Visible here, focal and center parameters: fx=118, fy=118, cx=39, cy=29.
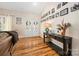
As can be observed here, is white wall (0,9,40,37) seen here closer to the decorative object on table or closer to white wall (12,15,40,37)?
white wall (12,15,40,37)

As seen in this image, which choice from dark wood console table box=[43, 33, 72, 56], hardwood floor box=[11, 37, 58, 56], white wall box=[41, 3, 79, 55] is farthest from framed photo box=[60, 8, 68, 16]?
hardwood floor box=[11, 37, 58, 56]

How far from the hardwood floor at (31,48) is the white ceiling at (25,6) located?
51 centimetres

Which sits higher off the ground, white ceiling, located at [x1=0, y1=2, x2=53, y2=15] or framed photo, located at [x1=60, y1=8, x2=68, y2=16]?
white ceiling, located at [x1=0, y1=2, x2=53, y2=15]

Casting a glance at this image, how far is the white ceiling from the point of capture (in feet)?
6.68

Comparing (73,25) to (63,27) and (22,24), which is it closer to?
(63,27)

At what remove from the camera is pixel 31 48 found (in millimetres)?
2105

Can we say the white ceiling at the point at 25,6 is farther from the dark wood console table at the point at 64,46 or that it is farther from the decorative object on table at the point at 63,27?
the dark wood console table at the point at 64,46

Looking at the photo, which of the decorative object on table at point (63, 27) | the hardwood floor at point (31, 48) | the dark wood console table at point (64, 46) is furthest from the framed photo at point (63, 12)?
the hardwood floor at point (31, 48)

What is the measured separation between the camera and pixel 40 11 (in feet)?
6.86

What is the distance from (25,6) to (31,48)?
75 cm

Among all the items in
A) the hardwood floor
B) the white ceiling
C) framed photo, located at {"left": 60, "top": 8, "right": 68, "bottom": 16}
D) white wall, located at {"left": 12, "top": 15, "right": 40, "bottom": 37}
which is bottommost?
the hardwood floor

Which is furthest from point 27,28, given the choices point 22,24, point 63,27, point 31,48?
point 63,27

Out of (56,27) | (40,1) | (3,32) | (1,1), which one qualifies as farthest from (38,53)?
(1,1)

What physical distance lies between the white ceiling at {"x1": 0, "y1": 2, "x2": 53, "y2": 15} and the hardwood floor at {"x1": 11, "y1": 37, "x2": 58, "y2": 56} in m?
0.51
